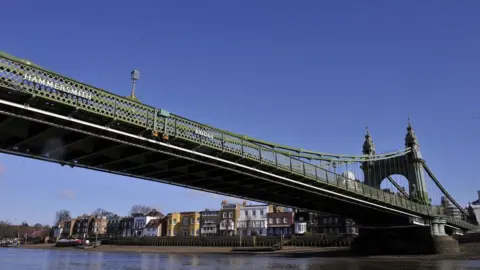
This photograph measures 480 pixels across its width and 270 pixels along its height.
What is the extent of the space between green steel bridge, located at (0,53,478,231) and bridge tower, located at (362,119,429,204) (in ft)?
60.5

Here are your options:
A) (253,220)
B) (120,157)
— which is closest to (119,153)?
(120,157)

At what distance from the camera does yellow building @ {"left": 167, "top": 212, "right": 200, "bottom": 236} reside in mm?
144375

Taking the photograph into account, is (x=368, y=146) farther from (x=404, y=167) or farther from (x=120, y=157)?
(x=120, y=157)

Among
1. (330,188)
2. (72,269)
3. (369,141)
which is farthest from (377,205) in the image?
(72,269)

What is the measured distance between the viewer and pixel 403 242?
6450 cm

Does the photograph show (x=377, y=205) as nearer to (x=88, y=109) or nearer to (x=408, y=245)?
(x=408, y=245)

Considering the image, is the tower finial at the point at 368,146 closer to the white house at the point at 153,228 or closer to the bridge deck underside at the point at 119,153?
the bridge deck underside at the point at 119,153

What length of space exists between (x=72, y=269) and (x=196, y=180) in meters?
14.0

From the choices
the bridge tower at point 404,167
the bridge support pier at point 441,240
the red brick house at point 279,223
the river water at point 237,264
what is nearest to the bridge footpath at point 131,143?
the river water at point 237,264

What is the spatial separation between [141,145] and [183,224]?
125 m

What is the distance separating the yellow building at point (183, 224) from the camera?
144 meters

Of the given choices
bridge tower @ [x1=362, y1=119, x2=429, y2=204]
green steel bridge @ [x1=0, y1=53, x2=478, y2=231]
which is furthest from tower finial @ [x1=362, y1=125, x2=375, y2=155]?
Answer: green steel bridge @ [x1=0, y1=53, x2=478, y2=231]

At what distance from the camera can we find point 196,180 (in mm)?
40719

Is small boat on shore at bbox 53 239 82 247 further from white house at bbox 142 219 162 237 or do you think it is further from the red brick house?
the red brick house
